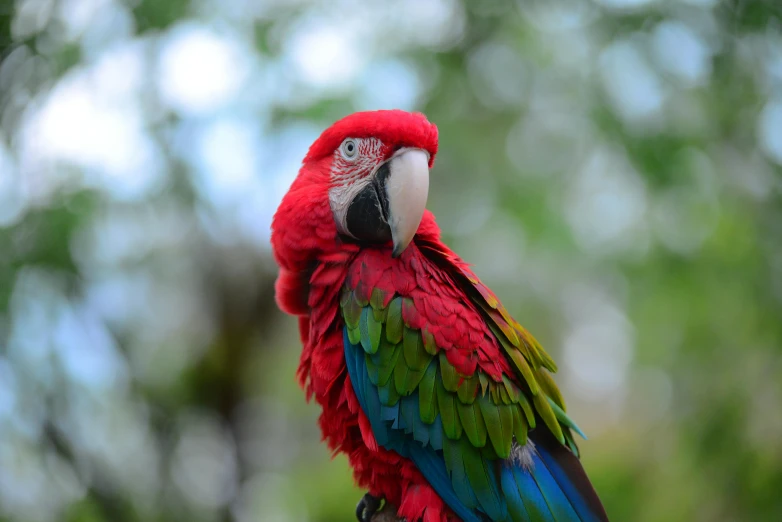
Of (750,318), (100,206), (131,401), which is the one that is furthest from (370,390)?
(131,401)

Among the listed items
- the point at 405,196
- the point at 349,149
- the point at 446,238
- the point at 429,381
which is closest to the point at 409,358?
the point at 429,381

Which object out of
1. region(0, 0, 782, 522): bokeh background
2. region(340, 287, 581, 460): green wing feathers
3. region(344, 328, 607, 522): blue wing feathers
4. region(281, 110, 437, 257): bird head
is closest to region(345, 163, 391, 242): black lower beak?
region(281, 110, 437, 257): bird head

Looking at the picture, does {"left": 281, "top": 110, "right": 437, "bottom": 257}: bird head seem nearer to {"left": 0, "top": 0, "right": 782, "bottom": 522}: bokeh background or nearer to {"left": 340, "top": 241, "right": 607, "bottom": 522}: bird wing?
{"left": 340, "top": 241, "right": 607, "bottom": 522}: bird wing

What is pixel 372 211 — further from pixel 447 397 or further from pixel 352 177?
pixel 447 397

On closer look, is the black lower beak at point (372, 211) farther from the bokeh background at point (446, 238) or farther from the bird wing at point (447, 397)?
the bokeh background at point (446, 238)

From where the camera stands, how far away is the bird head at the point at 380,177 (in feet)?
4.25

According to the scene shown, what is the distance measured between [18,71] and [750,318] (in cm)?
404

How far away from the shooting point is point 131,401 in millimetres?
3797

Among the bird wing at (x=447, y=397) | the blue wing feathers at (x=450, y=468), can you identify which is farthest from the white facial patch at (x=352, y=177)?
the blue wing feathers at (x=450, y=468)

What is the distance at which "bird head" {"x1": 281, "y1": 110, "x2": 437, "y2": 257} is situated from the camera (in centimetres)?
129

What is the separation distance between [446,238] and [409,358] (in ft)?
8.70

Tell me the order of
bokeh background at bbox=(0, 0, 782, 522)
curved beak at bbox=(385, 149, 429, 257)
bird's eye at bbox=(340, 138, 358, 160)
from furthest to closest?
bokeh background at bbox=(0, 0, 782, 522) → bird's eye at bbox=(340, 138, 358, 160) → curved beak at bbox=(385, 149, 429, 257)

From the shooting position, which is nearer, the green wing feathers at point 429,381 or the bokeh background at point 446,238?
the green wing feathers at point 429,381

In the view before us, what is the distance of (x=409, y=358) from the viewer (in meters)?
1.30
